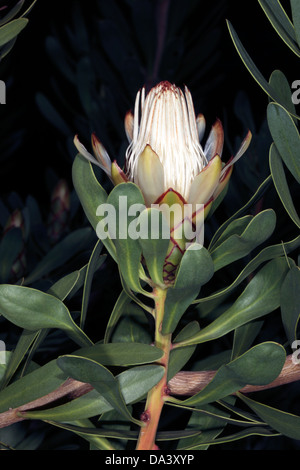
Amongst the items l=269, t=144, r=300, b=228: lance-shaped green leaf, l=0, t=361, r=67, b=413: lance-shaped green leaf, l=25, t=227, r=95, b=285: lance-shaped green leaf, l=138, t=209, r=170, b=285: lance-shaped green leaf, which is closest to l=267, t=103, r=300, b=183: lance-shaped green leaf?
l=269, t=144, r=300, b=228: lance-shaped green leaf

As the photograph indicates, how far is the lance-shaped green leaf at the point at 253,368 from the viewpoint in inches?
14.9

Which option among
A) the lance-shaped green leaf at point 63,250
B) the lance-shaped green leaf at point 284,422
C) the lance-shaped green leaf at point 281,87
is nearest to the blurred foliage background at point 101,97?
the lance-shaped green leaf at point 63,250

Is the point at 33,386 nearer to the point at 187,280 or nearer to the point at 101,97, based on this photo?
the point at 187,280

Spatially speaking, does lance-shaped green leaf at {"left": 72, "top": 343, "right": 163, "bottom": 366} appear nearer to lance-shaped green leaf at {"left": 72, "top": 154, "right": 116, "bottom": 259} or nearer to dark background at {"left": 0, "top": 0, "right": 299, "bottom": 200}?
lance-shaped green leaf at {"left": 72, "top": 154, "right": 116, "bottom": 259}

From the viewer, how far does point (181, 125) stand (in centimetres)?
41

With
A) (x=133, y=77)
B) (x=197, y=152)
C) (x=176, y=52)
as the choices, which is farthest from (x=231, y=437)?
(x=176, y=52)

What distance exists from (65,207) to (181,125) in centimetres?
51

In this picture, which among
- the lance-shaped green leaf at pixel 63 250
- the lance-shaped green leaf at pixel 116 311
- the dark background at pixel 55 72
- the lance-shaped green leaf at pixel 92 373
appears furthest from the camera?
the dark background at pixel 55 72

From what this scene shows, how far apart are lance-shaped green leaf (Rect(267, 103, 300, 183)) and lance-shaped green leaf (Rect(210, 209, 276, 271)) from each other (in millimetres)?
49

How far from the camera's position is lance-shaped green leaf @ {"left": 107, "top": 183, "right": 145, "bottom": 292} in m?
0.37

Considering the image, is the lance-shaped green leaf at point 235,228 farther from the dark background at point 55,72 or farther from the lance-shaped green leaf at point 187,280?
the dark background at point 55,72

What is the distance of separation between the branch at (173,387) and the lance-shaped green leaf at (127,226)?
0.08m

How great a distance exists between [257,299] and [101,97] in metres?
0.75

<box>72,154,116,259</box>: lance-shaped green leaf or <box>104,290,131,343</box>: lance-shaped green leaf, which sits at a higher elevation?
<box>72,154,116,259</box>: lance-shaped green leaf
